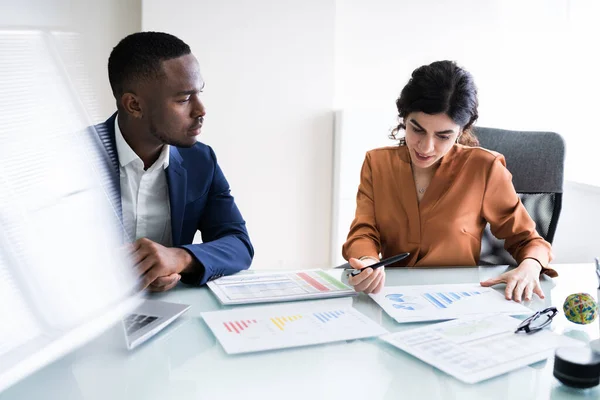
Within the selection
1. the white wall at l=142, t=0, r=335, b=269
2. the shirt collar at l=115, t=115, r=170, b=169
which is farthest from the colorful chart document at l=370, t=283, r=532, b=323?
the white wall at l=142, t=0, r=335, b=269

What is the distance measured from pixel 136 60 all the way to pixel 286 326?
27.0 inches

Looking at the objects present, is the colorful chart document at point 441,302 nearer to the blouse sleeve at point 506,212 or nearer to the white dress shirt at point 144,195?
the blouse sleeve at point 506,212

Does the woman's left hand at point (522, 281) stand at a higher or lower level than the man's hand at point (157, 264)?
lower

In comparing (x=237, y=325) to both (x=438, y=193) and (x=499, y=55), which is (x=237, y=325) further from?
(x=499, y=55)

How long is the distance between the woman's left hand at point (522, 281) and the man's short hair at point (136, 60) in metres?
0.84

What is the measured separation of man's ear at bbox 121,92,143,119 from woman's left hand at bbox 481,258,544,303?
0.83 meters

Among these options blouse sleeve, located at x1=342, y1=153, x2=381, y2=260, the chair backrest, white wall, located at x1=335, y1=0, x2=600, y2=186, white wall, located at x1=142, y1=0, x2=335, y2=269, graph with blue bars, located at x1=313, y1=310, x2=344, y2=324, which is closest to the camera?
graph with blue bars, located at x1=313, y1=310, x2=344, y2=324

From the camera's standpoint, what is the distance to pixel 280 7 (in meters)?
2.69

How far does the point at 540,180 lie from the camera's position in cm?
170

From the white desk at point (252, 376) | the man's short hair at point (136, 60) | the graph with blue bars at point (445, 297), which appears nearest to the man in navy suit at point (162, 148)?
the man's short hair at point (136, 60)

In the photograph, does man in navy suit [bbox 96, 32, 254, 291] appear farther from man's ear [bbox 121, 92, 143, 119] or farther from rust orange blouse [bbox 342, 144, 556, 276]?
rust orange blouse [bbox 342, 144, 556, 276]

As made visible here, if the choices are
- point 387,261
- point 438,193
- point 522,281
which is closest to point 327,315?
point 387,261

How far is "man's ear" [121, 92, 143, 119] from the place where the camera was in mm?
1268

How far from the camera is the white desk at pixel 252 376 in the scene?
73 cm
